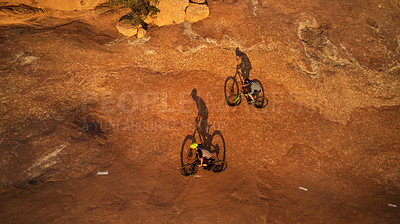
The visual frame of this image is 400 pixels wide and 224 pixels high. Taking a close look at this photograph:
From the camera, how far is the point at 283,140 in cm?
1137

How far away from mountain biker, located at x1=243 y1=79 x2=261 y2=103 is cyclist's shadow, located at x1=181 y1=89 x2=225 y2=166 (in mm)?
2433

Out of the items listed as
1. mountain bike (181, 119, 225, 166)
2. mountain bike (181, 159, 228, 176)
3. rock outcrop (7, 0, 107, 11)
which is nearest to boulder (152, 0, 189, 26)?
rock outcrop (7, 0, 107, 11)

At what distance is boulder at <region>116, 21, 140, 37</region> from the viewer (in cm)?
1394

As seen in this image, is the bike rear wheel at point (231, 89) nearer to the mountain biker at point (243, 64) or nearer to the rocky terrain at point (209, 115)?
the rocky terrain at point (209, 115)

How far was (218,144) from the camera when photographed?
36.9 ft

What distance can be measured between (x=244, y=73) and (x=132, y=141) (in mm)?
7655

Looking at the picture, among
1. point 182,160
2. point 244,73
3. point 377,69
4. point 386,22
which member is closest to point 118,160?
point 182,160

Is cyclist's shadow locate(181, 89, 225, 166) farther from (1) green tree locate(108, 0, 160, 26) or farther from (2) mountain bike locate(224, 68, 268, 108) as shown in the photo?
(1) green tree locate(108, 0, 160, 26)

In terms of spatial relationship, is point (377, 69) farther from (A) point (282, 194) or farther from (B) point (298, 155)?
(A) point (282, 194)

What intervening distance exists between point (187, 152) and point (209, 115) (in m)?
2.46

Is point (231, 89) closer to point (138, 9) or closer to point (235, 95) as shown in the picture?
point (235, 95)

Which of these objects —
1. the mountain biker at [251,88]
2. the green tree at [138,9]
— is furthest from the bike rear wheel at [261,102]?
the green tree at [138,9]

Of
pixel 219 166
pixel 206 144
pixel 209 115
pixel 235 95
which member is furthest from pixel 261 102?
pixel 219 166

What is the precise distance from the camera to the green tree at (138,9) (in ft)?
45.5
